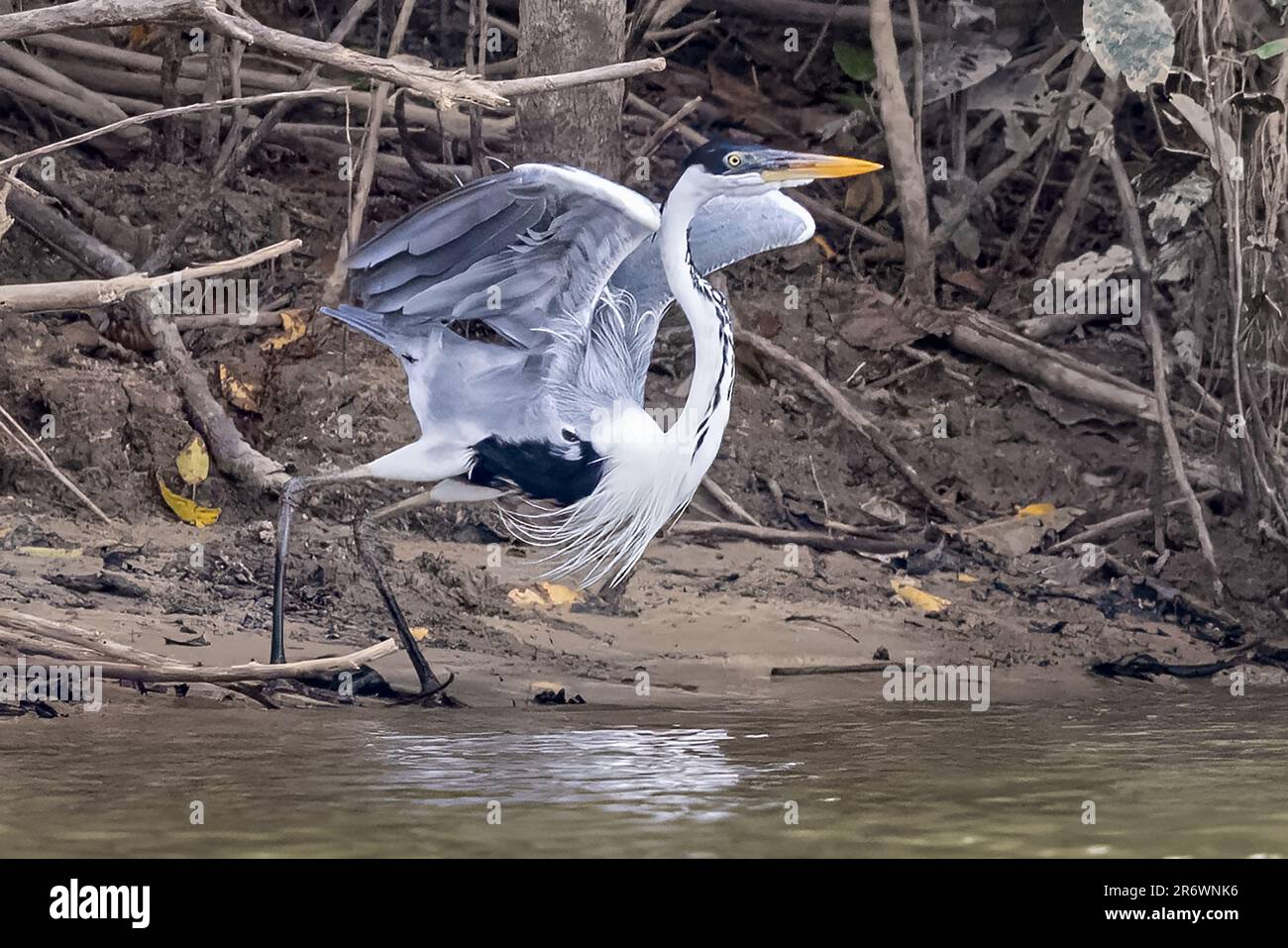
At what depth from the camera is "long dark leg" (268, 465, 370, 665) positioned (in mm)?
4223

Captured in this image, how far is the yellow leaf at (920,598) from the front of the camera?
492 centimetres

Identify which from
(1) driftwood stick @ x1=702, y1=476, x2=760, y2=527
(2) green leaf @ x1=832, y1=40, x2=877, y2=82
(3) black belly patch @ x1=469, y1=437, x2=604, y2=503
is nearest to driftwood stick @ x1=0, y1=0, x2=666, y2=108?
(3) black belly patch @ x1=469, y1=437, x2=604, y2=503

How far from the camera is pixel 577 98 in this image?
5258 mm

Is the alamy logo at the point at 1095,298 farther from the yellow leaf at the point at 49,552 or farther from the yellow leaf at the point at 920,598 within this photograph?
the yellow leaf at the point at 49,552

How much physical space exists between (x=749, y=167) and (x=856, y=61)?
7.52 feet

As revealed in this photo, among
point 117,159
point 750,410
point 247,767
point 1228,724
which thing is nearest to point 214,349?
point 117,159

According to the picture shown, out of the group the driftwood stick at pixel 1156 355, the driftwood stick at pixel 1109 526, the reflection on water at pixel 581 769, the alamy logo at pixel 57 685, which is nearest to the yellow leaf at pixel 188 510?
the alamy logo at pixel 57 685

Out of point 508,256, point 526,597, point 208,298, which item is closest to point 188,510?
point 208,298

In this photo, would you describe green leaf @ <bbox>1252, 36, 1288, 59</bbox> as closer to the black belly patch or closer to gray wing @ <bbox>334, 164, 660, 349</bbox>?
gray wing @ <bbox>334, 164, 660, 349</bbox>

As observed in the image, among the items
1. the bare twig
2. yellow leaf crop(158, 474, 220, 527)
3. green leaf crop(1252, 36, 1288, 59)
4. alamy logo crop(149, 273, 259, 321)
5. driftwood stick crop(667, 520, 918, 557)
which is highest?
green leaf crop(1252, 36, 1288, 59)

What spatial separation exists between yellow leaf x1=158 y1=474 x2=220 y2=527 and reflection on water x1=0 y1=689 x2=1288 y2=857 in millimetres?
1095

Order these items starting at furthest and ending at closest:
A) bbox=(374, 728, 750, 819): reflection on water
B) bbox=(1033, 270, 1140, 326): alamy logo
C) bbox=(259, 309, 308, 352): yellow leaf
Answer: bbox=(1033, 270, 1140, 326): alamy logo < bbox=(259, 309, 308, 352): yellow leaf < bbox=(374, 728, 750, 819): reflection on water

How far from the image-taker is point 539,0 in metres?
5.34

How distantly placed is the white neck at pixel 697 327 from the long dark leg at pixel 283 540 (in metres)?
0.92
